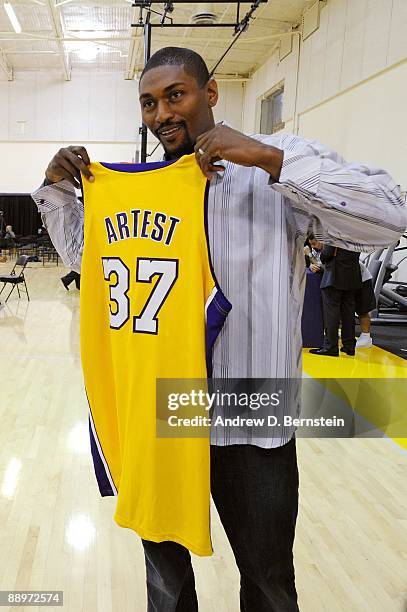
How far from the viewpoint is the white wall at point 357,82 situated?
28.9 ft

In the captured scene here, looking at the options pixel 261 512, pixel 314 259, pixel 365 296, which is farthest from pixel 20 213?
pixel 261 512

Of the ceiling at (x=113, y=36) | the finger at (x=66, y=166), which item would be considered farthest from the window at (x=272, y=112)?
the finger at (x=66, y=166)

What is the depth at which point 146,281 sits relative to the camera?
1369 millimetres

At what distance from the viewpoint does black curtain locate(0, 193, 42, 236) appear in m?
20.5

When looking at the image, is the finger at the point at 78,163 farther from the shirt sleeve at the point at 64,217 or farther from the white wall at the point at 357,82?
the white wall at the point at 357,82

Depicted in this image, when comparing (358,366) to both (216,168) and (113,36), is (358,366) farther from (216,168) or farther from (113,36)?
(113,36)

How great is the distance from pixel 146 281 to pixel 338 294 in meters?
5.19

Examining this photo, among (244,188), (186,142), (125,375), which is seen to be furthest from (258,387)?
(186,142)

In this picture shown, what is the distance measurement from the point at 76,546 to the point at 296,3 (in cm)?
1282

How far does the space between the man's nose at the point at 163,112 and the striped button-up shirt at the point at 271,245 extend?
0.18m

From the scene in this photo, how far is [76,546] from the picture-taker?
2449 mm

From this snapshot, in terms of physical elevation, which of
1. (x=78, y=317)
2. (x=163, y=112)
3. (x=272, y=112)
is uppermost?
(x=272, y=112)

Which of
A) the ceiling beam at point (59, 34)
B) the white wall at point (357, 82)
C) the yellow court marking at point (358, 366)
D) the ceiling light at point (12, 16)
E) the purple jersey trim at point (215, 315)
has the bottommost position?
the yellow court marking at point (358, 366)

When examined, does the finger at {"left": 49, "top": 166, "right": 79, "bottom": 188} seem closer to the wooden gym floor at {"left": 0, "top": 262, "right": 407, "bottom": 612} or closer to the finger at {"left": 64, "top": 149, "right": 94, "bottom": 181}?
the finger at {"left": 64, "top": 149, "right": 94, "bottom": 181}
